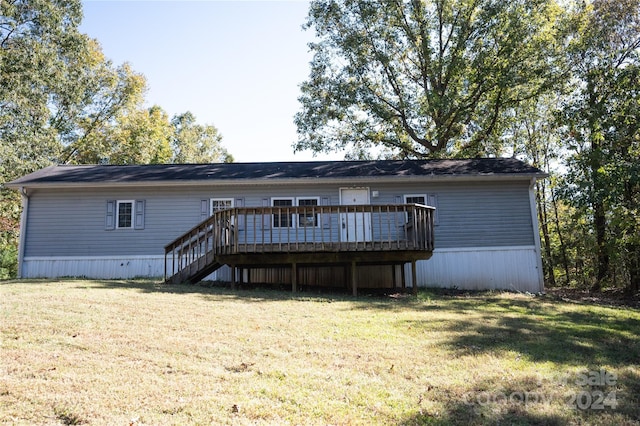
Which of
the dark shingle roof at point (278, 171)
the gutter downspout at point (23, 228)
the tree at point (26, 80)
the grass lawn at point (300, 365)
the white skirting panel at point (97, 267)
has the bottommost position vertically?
the grass lawn at point (300, 365)

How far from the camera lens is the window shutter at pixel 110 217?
15.5 metres

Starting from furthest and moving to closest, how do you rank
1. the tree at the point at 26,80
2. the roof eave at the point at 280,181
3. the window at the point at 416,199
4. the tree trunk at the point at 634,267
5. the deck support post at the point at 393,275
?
the tree at the point at 26,80 < the tree trunk at the point at 634,267 < the window at the point at 416,199 < the roof eave at the point at 280,181 < the deck support post at the point at 393,275

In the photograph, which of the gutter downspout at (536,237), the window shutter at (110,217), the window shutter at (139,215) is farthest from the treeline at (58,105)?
the gutter downspout at (536,237)

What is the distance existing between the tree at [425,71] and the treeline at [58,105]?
11760mm

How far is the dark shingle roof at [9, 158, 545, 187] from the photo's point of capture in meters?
15.3

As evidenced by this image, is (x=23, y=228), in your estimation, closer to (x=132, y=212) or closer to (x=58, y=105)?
(x=132, y=212)

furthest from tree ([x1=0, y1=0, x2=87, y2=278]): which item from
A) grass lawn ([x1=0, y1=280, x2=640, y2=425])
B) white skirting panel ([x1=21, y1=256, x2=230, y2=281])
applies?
grass lawn ([x1=0, y1=280, x2=640, y2=425])

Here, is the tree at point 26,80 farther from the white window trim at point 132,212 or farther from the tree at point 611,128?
the tree at point 611,128

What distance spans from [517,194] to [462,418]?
12.8 metres

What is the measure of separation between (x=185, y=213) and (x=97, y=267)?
10.8 ft

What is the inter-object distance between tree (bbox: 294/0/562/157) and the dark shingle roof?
6.96m

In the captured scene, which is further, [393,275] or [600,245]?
[600,245]

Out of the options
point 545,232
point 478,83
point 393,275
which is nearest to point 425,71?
point 478,83

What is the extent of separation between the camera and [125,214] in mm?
15602
